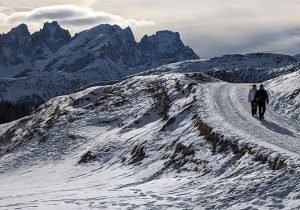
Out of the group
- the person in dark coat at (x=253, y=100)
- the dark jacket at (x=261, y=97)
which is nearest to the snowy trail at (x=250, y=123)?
the person in dark coat at (x=253, y=100)

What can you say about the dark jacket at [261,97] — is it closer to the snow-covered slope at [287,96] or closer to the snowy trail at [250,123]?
the snowy trail at [250,123]

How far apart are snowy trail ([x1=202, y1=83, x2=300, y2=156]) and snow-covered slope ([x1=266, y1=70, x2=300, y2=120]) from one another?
1242 millimetres

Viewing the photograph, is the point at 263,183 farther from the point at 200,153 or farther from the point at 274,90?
the point at 274,90

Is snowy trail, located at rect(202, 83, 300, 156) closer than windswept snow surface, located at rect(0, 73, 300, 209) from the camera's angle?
→ No

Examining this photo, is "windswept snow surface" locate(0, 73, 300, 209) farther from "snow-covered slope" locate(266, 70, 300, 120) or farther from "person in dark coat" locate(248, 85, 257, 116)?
"snow-covered slope" locate(266, 70, 300, 120)

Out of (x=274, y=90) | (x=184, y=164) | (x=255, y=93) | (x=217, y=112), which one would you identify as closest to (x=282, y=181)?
(x=184, y=164)

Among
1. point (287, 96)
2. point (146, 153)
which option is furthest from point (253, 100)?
point (146, 153)

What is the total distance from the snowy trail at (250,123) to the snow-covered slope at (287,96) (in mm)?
1242

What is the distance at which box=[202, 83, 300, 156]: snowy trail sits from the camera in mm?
26828

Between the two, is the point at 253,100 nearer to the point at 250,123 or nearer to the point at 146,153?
the point at 250,123

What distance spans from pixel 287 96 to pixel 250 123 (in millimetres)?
13289

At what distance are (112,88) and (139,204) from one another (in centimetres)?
6857

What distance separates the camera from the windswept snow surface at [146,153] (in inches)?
812

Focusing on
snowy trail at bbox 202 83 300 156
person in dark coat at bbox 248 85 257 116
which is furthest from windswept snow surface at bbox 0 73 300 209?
person in dark coat at bbox 248 85 257 116
